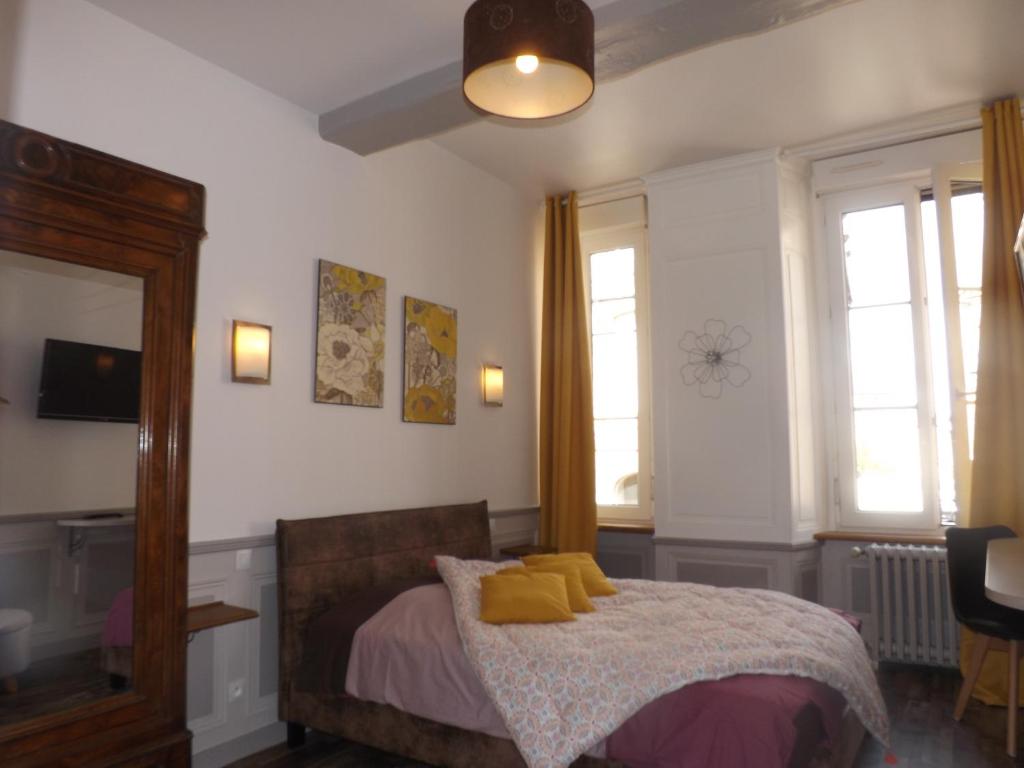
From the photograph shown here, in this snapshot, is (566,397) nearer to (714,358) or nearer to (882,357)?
(714,358)

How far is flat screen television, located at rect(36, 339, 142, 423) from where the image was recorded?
2127mm

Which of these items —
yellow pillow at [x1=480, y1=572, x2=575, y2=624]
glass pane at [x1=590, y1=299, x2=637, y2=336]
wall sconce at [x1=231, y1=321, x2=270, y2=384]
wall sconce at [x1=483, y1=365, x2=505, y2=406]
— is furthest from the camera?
glass pane at [x1=590, y1=299, x2=637, y2=336]

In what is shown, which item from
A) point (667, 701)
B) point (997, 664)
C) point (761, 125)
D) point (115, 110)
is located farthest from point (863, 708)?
point (115, 110)

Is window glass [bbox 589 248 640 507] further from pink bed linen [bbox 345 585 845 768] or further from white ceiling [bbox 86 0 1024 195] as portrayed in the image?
pink bed linen [bbox 345 585 845 768]

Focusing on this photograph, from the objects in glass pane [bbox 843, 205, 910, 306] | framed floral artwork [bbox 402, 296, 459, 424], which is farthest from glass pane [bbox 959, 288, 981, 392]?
framed floral artwork [bbox 402, 296, 459, 424]

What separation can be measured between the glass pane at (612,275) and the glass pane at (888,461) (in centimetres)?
185

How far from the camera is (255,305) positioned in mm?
3605

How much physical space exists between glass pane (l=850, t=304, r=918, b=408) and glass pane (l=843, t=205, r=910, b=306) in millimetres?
95

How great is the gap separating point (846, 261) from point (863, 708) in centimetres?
315

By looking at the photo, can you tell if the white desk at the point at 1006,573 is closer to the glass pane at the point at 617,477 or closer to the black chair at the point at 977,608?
the black chair at the point at 977,608

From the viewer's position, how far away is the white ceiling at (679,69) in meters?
3.25

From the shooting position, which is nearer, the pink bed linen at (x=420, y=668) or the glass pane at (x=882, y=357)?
the pink bed linen at (x=420, y=668)

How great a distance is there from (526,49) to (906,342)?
150 inches

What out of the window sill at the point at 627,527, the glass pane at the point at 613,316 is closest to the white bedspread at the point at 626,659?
the window sill at the point at 627,527
